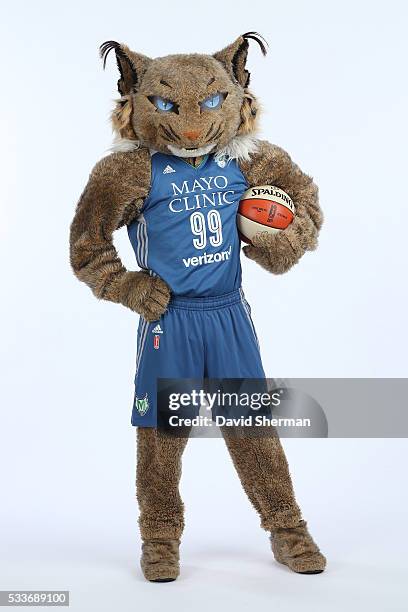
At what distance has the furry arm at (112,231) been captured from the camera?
446cm

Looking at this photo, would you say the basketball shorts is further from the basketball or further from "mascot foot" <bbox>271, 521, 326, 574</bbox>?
"mascot foot" <bbox>271, 521, 326, 574</bbox>

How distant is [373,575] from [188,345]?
1.00m

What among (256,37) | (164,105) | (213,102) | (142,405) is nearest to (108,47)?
(164,105)

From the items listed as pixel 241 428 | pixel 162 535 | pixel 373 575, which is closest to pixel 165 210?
pixel 241 428

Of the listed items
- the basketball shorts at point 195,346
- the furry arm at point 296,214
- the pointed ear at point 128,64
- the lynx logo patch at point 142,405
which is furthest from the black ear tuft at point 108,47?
the lynx logo patch at point 142,405

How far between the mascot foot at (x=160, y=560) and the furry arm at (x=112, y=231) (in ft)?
2.59

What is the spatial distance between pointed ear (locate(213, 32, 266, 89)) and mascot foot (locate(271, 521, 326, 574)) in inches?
61.4

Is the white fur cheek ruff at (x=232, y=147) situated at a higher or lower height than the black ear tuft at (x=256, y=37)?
lower

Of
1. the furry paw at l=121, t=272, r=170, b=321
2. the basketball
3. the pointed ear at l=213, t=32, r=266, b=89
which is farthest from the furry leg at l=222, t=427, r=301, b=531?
A: the pointed ear at l=213, t=32, r=266, b=89

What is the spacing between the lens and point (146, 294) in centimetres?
446

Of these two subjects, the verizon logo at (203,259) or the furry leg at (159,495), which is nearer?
the verizon logo at (203,259)

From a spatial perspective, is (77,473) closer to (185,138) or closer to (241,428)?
(241,428)

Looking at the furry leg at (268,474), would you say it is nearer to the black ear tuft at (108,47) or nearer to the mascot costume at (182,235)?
the mascot costume at (182,235)

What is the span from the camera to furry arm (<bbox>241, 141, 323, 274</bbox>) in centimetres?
454
